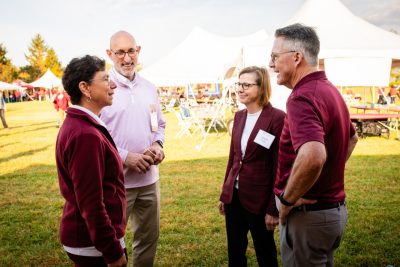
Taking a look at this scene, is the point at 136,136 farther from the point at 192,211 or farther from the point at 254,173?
the point at 192,211

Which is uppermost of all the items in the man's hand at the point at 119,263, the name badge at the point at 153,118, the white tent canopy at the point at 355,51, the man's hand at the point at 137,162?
the white tent canopy at the point at 355,51

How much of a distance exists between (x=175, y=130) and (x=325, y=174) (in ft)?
41.6

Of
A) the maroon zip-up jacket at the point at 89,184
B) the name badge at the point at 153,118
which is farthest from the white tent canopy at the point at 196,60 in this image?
the maroon zip-up jacket at the point at 89,184

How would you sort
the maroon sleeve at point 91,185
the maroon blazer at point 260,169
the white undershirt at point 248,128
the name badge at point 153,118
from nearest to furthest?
the maroon sleeve at point 91,185
the maroon blazer at point 260,169
the white undershirt at point 248,128
the name badge at point 153,118

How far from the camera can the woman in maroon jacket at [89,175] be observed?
169cm

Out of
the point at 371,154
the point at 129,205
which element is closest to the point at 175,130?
the point at 371,154

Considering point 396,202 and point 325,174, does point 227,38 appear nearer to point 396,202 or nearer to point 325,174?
point 396,202

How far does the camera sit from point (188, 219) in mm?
4805

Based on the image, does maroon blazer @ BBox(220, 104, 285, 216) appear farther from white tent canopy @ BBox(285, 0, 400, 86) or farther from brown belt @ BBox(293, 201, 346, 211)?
white tent canopy @ BBox(285, 0, 400, 86)

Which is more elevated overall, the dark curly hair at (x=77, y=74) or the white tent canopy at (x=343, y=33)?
the white tent canopy at (x=343, y=33)

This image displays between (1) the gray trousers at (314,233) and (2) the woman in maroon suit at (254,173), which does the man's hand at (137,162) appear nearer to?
(2) the woman in maroon suit at (254,173)

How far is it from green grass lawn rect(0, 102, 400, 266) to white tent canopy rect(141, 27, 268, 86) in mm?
8675

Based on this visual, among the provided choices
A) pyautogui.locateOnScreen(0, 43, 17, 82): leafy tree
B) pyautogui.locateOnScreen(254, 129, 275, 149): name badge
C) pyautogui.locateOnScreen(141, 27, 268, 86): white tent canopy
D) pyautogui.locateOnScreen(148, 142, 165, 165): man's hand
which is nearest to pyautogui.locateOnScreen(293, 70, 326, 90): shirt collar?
pyautogui.locateOnScreen(254, 129, 275, 149): name badge

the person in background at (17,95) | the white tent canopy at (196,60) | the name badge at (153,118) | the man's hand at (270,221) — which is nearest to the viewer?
the man's hand at (270,221)
